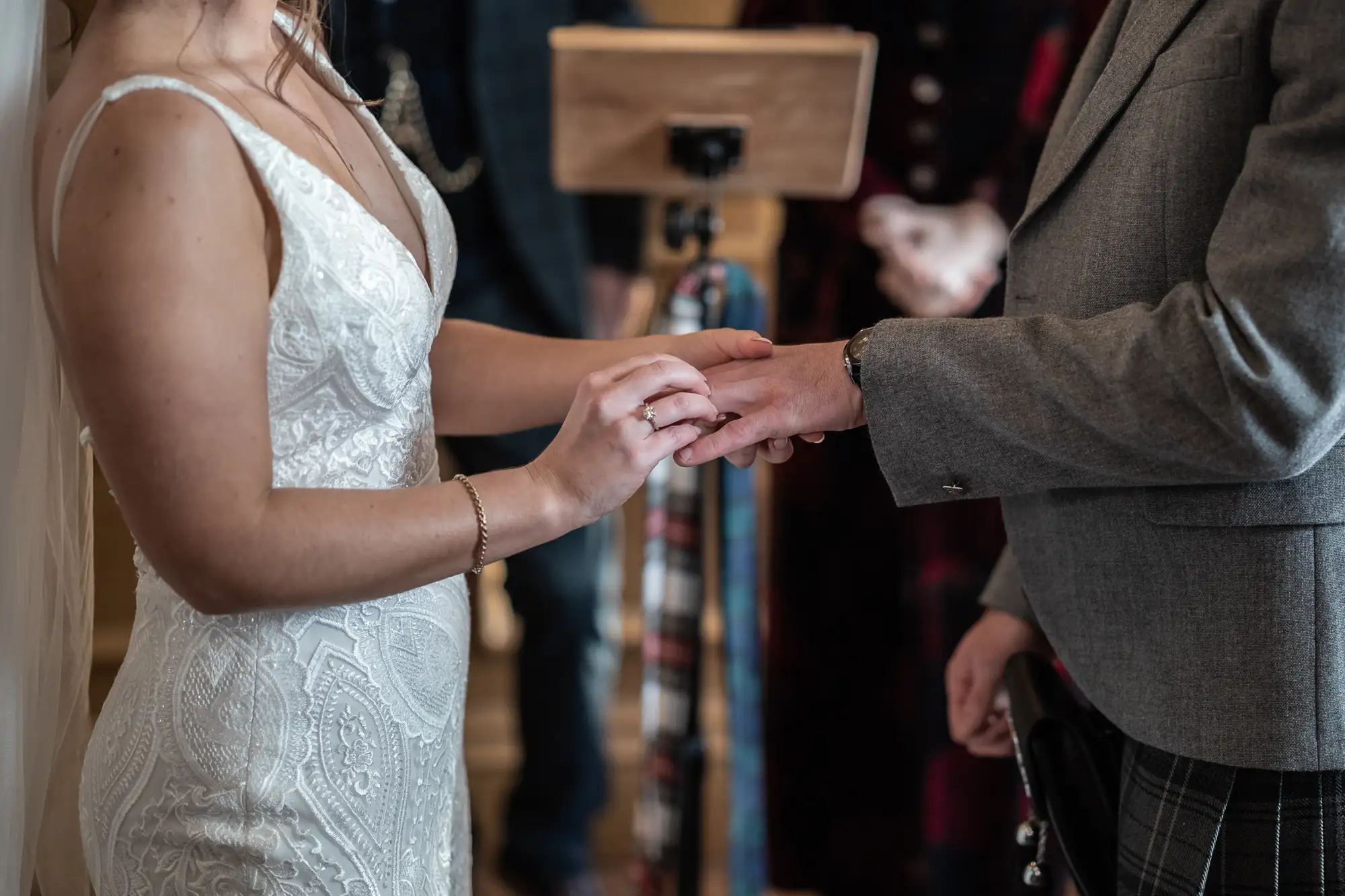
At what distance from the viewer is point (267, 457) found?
2.81ft

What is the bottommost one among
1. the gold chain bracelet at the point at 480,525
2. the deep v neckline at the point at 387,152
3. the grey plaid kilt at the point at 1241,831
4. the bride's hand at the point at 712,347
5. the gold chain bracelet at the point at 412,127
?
the grey plaid kilt at the point at 1241,831

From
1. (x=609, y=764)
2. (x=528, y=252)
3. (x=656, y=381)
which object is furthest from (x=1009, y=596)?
(x=609, y=764)

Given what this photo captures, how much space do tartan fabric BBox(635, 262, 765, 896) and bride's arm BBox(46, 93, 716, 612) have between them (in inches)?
35.2

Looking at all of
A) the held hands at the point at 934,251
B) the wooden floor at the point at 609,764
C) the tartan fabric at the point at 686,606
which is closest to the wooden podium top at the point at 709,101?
the tartan fabric at the point at 686,606

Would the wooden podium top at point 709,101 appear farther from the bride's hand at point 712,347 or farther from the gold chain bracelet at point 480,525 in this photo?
the gold chain bracelet at point 480,525

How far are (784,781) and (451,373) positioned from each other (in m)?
1.26

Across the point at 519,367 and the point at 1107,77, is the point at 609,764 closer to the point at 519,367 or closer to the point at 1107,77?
the point at 519,367

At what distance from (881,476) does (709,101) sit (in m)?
0.77

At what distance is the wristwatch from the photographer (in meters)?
1.07

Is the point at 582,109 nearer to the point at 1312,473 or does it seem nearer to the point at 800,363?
the point at 800,363

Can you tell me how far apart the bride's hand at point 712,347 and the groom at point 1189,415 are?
0.47 ft

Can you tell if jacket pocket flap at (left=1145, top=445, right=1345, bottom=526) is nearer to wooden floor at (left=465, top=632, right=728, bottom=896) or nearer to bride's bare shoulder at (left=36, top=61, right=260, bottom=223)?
bride's bare shoulder at (left=36, top=61, right=260, bottom=223)

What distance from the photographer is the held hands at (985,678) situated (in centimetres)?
133

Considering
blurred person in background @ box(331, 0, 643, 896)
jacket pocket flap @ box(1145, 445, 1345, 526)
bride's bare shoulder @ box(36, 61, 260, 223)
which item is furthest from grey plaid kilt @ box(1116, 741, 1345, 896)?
blurred person in background @ box(331, 0, 643, 896)
